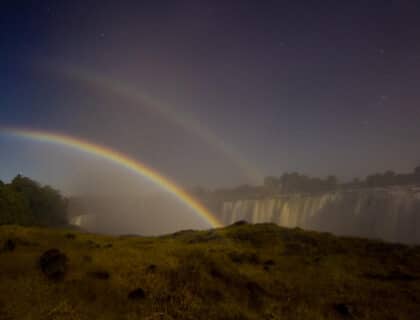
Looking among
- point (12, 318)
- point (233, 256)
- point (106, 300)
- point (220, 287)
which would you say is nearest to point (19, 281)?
point (12, 318)

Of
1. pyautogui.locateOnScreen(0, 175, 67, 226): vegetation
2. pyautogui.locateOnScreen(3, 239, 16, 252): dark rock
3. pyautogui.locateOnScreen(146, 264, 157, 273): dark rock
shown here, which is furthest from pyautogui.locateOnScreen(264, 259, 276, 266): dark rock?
pyautogui.locateOnScreen(0, 175, 67, 226): vegetation

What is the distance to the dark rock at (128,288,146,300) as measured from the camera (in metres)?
10.7

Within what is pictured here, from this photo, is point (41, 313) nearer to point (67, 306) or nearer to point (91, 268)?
point (67, 306)

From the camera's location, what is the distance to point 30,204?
74.8 metres

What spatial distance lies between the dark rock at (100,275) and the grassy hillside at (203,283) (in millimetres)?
102

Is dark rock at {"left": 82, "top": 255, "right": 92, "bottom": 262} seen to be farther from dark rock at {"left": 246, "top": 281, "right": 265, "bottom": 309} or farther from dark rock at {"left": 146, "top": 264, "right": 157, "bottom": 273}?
dark rock at {"left": 246, "top": 281, "right": 265, "bottom": 309}

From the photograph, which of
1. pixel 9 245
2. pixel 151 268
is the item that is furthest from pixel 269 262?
pixel 9 245

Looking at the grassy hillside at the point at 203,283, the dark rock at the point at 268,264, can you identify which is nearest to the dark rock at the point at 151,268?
the grassy hillside at the point at 203,283

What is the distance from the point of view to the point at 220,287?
12.6 meters

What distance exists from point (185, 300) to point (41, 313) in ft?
18.5

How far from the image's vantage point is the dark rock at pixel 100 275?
473 inches

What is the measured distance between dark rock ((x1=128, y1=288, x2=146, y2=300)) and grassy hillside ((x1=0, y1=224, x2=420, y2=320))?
4 centimetres

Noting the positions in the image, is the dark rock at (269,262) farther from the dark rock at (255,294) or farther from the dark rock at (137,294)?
the dark rock at (137,294)

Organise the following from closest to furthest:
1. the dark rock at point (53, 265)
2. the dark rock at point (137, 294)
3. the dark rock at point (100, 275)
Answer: the dark rock at point (137, 294) → the dark rock at point (53, 265) → the dark rock at point (100, 275)
